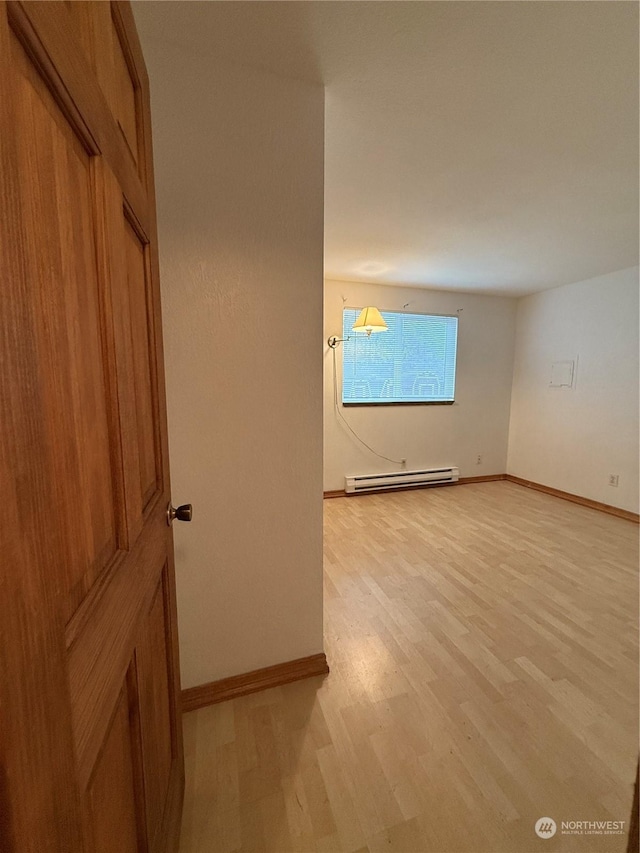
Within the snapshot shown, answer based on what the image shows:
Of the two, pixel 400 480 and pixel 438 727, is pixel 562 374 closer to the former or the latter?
pixel 400 480

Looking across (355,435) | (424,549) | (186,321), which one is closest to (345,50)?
(186,321)

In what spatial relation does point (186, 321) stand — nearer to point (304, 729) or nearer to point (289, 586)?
point (289, 586)

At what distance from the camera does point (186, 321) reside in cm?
121

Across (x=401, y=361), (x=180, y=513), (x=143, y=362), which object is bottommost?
(x=180, y=513)

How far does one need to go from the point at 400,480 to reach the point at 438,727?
9.57 ft

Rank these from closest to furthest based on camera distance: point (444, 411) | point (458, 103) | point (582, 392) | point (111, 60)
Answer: point (111, 60) < point (458, 103) < point (582, 392) < point (444, 411)

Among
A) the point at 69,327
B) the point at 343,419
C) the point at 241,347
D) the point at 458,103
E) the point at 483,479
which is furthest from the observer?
the point at 483,479

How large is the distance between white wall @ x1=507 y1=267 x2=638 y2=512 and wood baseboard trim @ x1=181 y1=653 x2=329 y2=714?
3545 millimetres

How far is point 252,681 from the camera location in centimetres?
145

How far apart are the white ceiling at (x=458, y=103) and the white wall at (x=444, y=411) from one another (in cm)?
133

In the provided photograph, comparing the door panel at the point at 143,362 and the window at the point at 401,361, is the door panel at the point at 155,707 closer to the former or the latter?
the door panel at the point at 143,362

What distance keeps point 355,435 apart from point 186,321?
2.94 meters

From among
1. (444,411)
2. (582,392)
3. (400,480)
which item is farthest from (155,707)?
(582,392)

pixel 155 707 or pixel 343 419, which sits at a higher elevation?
pixel 343 419
